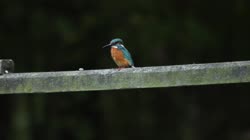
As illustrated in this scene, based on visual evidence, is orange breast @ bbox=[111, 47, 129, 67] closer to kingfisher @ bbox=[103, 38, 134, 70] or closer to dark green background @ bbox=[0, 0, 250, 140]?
kingfisher @ bbox=[103, 38, 134, 70]

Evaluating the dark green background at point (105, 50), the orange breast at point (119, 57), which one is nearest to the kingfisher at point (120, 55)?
the orange breast at point (119, 57)

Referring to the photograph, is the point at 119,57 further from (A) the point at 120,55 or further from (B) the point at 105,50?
(B) the point at 105,50

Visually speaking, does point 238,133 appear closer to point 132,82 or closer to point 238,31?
point 238,31

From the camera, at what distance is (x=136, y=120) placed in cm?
428

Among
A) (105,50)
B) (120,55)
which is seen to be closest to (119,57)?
(120,55)

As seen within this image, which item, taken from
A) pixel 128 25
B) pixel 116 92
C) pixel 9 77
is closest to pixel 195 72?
pixel 9 77

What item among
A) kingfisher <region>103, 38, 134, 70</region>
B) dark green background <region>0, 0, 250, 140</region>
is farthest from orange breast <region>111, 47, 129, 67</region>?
dark green background <region>0, 0, 250, 140</region>

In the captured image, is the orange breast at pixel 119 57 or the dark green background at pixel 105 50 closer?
the orange breast at pixel 119 57

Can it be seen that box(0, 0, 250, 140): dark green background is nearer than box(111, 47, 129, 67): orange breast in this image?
No

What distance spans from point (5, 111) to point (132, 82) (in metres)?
2.73

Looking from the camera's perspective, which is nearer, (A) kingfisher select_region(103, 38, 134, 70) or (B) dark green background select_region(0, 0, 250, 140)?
(A) kingfisher select_region(103, 38, 134, 70)

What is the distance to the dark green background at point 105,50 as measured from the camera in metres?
4.04

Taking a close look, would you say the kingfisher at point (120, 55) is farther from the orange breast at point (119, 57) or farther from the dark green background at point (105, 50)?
the dark green background at point (105, 50)

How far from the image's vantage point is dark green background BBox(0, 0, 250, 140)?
404 centimetres
